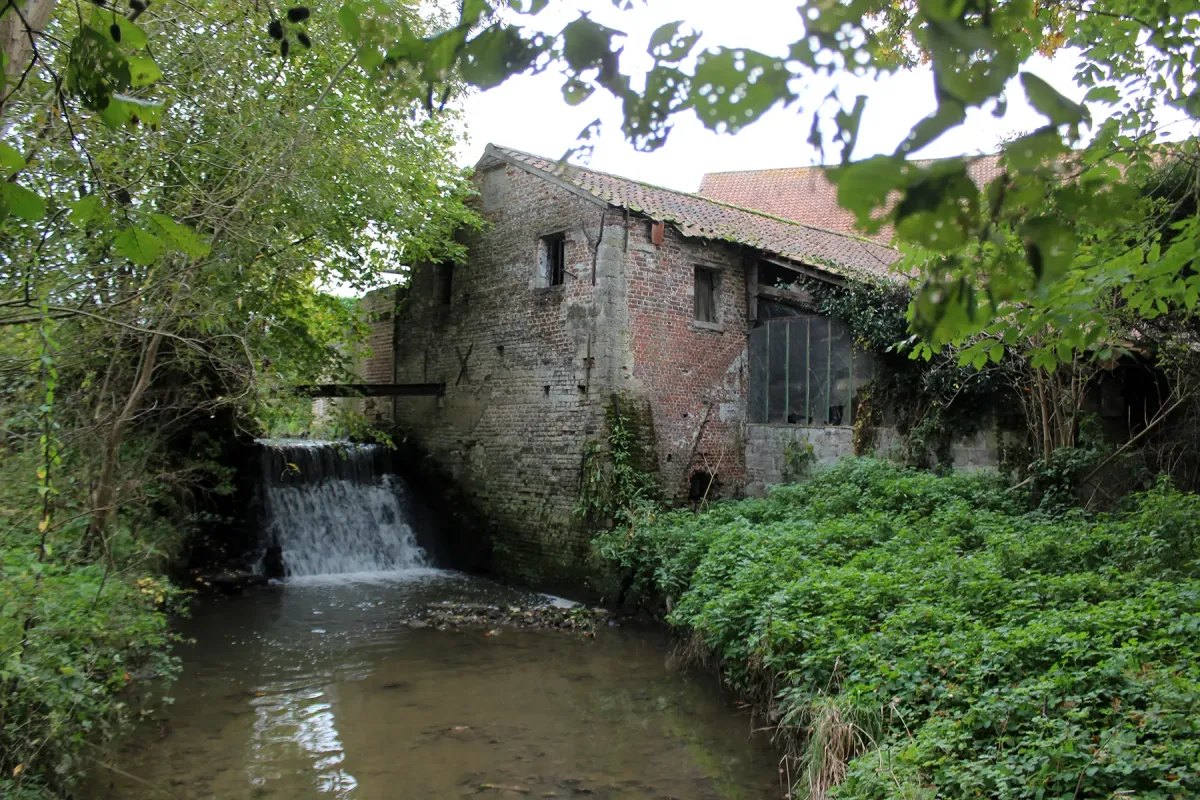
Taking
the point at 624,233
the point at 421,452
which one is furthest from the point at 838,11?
the point at 421,452

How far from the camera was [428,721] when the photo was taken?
258 inches

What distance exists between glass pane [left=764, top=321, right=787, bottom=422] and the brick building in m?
0.02

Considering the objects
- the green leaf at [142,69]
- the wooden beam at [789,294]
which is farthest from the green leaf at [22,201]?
the wooden beam at [789,294]

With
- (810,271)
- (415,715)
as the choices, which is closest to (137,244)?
(415,715)

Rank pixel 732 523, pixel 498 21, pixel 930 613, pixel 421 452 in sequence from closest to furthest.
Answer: pixel 498 21 → pixel 930 613 → pixel 732 523 → pixel 421 452

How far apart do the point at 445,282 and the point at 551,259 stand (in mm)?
2489

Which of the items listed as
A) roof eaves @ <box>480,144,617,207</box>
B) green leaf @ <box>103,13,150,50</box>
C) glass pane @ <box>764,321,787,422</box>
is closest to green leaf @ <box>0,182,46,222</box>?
green leaf @ <box>103,13,150,50</box>

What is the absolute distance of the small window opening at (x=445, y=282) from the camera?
13.9 metres

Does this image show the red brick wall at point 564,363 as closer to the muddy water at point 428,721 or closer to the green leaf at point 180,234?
the muddy water at point 428,721

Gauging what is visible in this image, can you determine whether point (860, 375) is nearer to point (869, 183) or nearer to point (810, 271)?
point (810, 271)

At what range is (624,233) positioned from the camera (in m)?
11.3

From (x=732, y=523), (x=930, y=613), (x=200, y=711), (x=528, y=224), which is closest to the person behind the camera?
(x=930, y=613)

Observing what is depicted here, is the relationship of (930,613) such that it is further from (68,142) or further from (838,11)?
(68,142)

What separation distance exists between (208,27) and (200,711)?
528 cm
